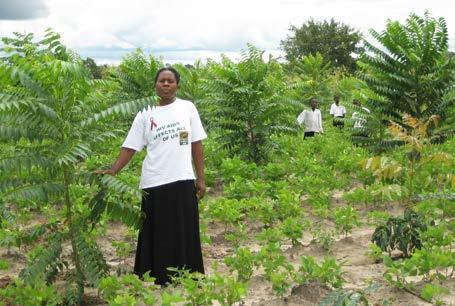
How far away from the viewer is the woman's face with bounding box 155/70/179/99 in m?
4.88

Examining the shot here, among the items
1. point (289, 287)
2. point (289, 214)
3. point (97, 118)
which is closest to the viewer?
point (97, 118)

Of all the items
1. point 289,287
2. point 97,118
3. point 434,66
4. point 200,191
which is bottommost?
point 289,287

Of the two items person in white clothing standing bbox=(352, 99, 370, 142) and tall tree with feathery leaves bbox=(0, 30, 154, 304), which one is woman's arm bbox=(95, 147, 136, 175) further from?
person in white clothing standing bbox=(352, 99, 370, 142)

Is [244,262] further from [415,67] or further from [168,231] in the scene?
[415,67]

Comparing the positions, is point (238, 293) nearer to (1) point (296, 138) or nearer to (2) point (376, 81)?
(2) point (376, 81)

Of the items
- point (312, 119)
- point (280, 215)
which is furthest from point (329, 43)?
point (280, 215)

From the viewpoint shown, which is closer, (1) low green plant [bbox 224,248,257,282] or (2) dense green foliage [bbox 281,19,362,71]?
(1) low green plant [bbox 224,248,257,282]

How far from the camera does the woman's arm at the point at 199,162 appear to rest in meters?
5.16

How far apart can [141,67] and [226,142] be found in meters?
5.37

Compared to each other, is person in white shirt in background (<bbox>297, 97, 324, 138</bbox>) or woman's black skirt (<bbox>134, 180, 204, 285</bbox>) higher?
person in white shirt in background (<bbox>297, 97, 324, 138</bbox>)

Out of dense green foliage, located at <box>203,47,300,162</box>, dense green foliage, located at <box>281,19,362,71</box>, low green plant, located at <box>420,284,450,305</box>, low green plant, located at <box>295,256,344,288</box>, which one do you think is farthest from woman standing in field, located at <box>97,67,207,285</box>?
dense green foliage, located at <box>281,19,362,71</box>

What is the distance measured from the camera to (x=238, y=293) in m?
4.04

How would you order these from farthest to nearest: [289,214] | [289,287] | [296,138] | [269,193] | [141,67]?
[141,67] → [296,138] → [269,193] → [289,214] → [289,287]

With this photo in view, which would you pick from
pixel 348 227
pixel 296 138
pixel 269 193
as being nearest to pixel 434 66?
pixel 296 138
